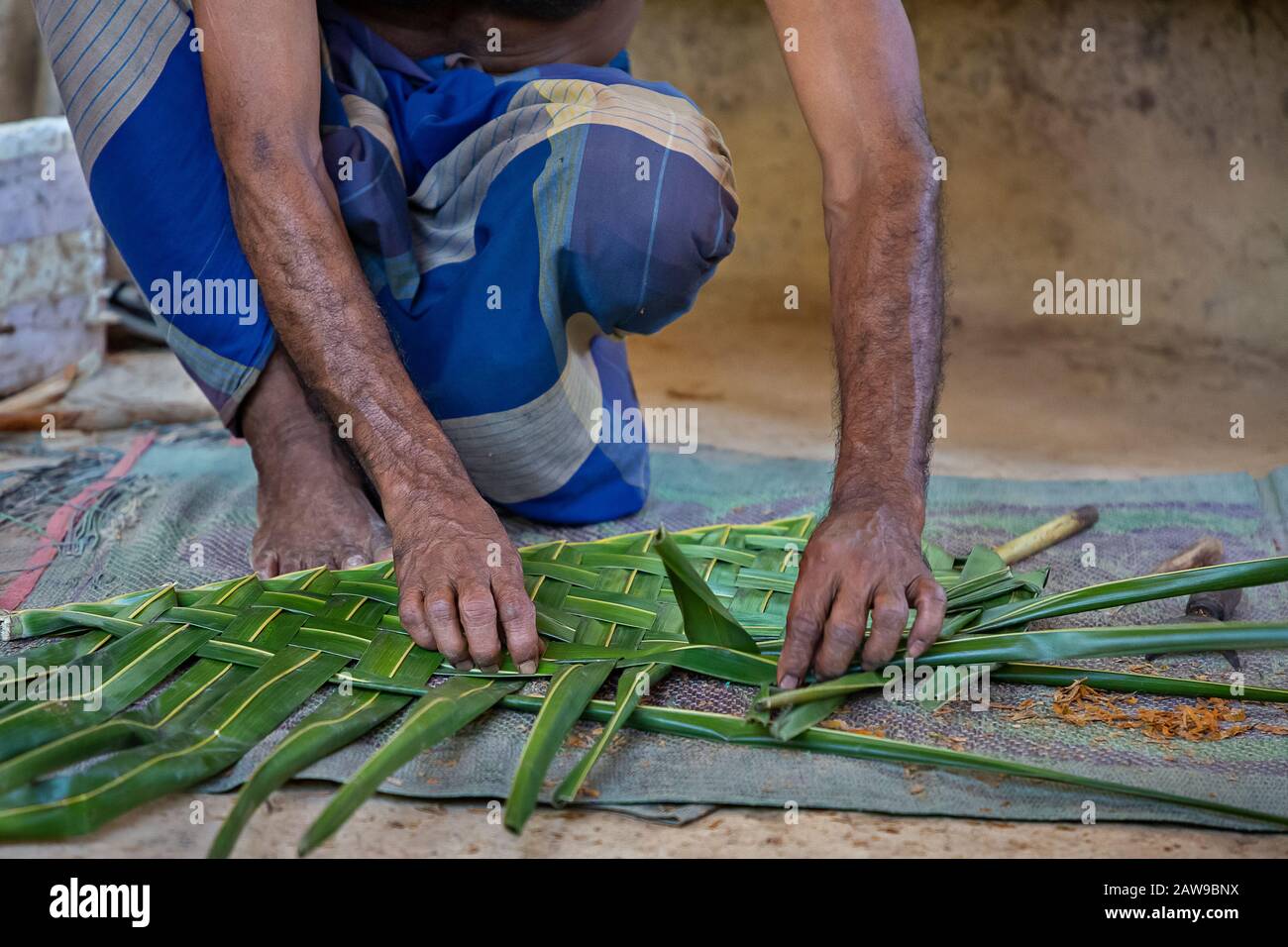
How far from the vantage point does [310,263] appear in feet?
4.31

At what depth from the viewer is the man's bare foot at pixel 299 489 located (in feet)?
4.83

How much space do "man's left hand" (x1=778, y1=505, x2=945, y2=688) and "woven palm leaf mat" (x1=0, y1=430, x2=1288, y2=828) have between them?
0.19ft

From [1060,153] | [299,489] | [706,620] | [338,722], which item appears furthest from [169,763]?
[1060,153]

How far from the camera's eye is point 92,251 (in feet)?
8.57

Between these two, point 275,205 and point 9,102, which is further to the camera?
point 9,102

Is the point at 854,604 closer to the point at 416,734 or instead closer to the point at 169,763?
the point at 416,734

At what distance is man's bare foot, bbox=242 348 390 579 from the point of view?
1.47 m

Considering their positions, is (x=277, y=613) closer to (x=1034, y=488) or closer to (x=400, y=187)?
(x=400, y=187)

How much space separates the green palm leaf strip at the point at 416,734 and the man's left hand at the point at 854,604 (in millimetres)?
258

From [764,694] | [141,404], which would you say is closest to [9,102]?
[141,404]

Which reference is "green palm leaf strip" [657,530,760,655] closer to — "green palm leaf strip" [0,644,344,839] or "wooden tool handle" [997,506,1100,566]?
"green palm leaf strip" [0,644,344,839]

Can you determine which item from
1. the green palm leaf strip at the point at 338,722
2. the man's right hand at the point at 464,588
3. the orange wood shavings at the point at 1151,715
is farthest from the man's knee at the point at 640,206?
the orange wood shavings at the point at 1151,715

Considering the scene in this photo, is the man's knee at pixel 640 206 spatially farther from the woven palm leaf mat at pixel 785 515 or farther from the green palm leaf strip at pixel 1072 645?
the green palm leaf strip at pixel 1072 645

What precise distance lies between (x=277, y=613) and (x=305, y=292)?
1.09 ft
